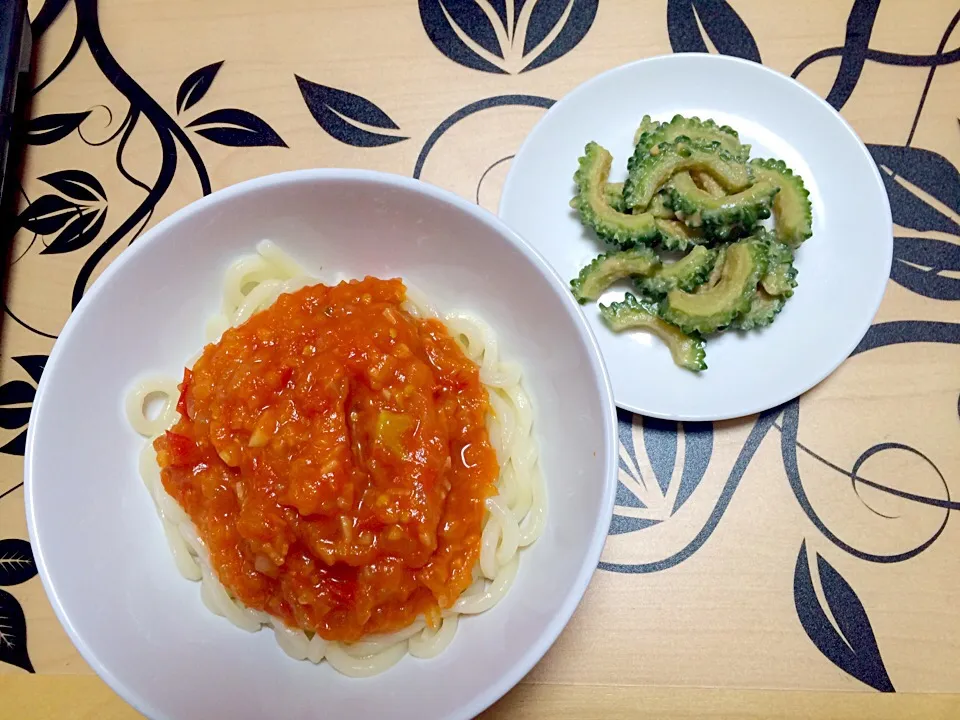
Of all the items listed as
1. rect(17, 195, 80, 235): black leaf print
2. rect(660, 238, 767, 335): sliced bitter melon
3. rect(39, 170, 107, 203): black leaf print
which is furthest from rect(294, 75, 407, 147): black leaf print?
rect(660, 238, 767, 335): sliced bitter melon

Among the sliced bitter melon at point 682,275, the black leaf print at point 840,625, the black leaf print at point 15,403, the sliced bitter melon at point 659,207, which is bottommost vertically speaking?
the black leaf print at point 840,625

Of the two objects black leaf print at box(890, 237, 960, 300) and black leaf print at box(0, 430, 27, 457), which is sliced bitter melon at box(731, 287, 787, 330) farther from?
black leaf print at box(0, 430, 27, 457)

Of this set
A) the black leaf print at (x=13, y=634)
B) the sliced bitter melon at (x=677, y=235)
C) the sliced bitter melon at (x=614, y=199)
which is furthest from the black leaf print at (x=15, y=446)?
A: the sliced bitter melon at (x=677, y=235)

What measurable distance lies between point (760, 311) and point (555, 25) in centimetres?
140

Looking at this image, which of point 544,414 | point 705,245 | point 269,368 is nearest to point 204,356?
point 269,368

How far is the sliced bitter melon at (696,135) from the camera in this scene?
103 inches

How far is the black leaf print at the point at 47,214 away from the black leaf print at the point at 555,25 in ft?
6.13

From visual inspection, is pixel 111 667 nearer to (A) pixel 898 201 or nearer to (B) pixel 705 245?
(B) pixel 705 245

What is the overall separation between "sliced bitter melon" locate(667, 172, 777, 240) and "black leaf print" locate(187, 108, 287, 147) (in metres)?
1.53

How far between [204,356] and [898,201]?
8.47 ft

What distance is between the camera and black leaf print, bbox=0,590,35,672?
240cm

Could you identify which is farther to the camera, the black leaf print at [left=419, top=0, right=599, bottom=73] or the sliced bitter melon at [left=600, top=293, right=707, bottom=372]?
the black leaf print at [left=419, top=0, right=599, bottom=73]

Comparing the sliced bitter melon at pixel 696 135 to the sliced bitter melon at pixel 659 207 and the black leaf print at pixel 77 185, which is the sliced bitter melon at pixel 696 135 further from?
the black leaf print at pixel 77 185

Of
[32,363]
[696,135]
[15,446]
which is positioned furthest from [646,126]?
[15,446]
